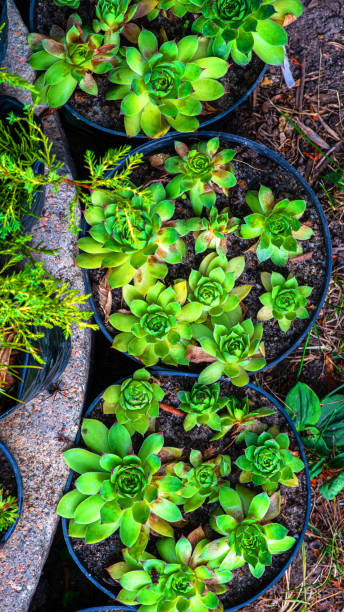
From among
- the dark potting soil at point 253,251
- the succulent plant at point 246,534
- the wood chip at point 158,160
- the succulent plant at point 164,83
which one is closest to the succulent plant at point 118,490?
the succulent plant at point 246,534

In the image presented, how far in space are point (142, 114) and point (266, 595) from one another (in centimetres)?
175

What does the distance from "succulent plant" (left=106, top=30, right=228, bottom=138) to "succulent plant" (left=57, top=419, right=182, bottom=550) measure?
36.0 inches

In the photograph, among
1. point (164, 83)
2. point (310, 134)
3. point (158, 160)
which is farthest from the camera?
point (310, 134)

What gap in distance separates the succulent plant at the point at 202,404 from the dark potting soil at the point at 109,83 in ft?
2.74

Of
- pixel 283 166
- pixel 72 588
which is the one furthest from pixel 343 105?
pixel 72 588

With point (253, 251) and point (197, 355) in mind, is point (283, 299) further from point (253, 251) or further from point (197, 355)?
point (197, 355)

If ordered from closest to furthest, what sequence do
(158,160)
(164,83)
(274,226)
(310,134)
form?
1. (164,83)
2. (274,226)
3. (158,160)
4. (310,134)

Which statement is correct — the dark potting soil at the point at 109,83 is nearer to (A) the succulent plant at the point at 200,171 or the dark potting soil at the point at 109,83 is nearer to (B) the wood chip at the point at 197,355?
(A) the succulent plant at the point at 200,171

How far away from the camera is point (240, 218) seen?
1596mm

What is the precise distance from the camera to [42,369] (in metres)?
1.51

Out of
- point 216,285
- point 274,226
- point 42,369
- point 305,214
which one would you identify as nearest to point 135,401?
point 42,369

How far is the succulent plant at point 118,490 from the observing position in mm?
1410

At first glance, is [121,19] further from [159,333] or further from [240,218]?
[159,333]

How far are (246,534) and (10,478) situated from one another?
0.76 meters
